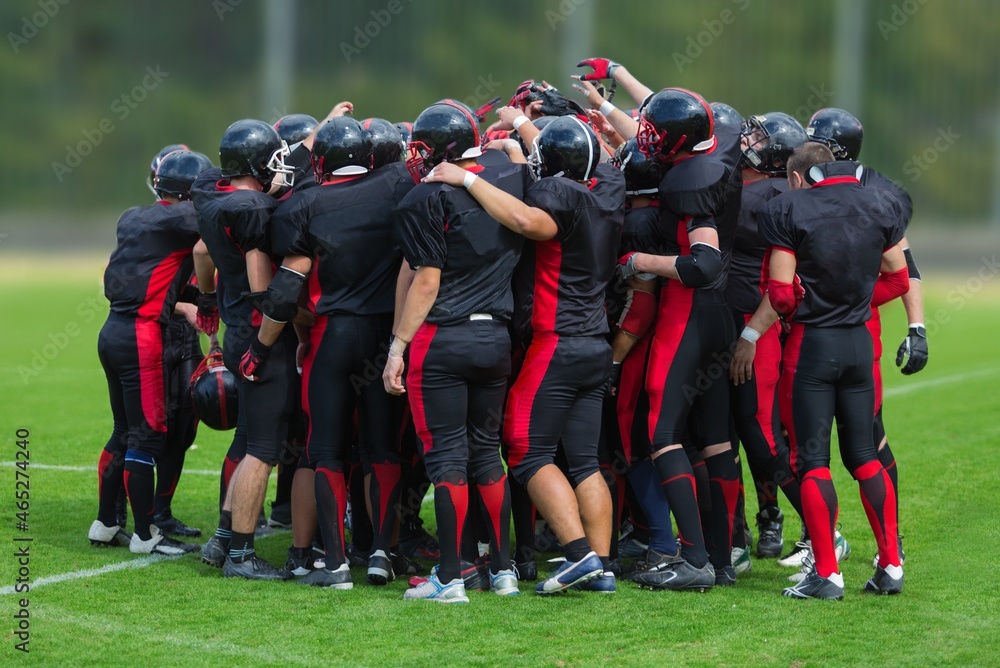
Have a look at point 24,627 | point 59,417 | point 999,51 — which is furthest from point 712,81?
point 24,627

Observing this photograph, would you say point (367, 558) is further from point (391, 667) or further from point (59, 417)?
point (59, 417)

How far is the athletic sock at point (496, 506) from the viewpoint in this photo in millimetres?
5891

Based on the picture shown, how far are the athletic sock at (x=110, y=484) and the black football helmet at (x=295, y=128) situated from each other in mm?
2050

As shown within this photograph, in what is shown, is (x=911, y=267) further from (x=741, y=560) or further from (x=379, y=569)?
(x=379, y=569)

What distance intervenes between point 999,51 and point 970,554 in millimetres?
24337

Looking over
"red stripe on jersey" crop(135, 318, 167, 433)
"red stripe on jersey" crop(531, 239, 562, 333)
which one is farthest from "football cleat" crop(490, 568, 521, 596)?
"red stripe on jersey" crop(135, 318, 167, 433)

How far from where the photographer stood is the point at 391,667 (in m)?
4.84

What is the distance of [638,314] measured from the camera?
6.30m

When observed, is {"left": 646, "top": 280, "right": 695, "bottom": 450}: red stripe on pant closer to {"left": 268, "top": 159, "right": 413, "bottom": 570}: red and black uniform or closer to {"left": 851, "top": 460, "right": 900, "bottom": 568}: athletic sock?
{"left": 851, "top": 460, "right": 900, "bottom": 568}: athletic sock

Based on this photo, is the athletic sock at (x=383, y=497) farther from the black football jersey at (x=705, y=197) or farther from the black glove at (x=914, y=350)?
the black glove at (x=914, y=350)

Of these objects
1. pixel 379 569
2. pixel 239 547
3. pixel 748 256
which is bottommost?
pixel 379 569

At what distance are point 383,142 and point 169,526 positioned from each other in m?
2.73

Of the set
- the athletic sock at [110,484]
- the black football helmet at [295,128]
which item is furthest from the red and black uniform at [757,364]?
the athletic sock at [110,484]

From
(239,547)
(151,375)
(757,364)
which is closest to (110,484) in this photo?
(151,375)
